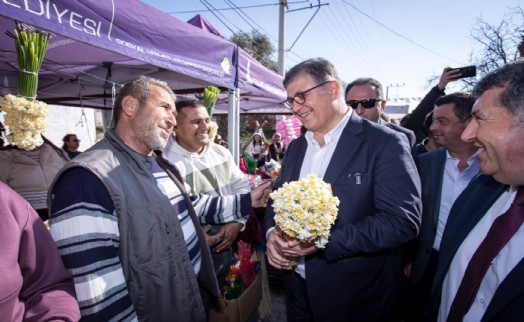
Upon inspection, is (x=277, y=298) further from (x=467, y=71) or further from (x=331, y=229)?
(x=467, y=71)

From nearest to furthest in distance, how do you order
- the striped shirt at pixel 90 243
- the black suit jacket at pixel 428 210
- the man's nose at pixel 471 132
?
the striped shirt at pixel 90 243 < the man's nose at pixel 471 132 < the black suit jacket at pixel 428 210

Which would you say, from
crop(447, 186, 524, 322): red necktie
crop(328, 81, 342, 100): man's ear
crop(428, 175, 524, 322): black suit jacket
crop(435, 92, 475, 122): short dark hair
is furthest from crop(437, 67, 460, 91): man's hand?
crop(447, 186, 524, 322): red necktie

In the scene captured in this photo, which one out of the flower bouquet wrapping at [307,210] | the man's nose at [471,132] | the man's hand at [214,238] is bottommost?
the man's hand at [214,238]

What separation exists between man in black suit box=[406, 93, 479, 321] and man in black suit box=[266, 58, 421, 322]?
0.65 m

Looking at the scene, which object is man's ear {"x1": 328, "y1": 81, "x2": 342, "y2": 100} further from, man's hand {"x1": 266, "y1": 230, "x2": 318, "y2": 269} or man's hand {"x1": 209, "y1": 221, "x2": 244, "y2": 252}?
man's hand {"x1": 209, "y1": 221, "x2": 244, "y2": 252}

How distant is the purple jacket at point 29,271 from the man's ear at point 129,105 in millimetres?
774

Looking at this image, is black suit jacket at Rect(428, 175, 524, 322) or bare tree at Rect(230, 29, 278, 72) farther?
bare tree at Rect(230, 29, 278, 72)

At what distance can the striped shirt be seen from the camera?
1.35 m

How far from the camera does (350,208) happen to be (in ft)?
5.90

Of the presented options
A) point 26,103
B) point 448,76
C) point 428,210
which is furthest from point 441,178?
point 26,103

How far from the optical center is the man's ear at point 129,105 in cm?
185

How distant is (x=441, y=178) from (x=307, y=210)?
5.60 ft

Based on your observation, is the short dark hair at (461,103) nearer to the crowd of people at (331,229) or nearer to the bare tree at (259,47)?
the crowd of people at (331,229)

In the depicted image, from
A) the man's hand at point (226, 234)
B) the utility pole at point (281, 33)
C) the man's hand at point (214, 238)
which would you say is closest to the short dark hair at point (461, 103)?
the man's hand at point (226, 234)
